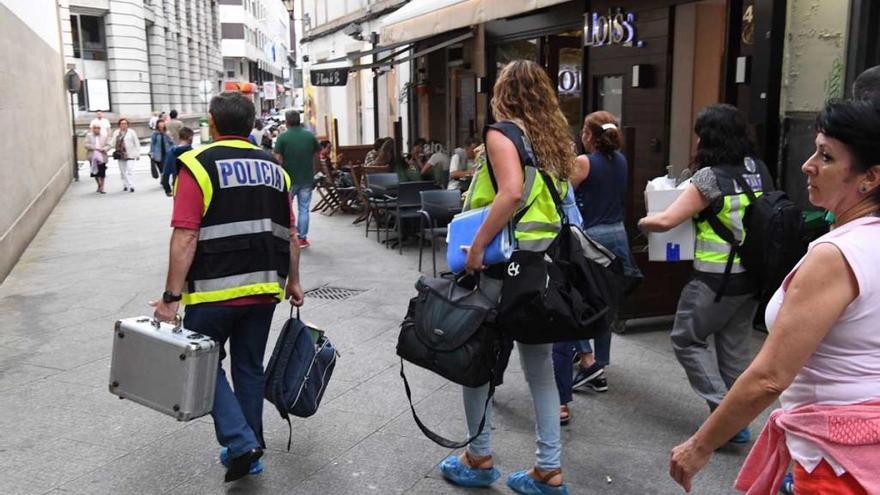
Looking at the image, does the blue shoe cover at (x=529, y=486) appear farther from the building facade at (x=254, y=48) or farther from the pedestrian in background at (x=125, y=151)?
the building facade at (x=254, y=48)

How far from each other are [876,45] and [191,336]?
15.7 feet

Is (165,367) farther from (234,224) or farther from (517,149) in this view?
(517,149)

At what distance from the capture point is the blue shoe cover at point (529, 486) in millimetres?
3473

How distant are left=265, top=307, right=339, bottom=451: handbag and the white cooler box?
5.72 ft

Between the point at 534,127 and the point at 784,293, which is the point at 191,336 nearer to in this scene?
the point at 534,127

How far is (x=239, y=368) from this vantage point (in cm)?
378

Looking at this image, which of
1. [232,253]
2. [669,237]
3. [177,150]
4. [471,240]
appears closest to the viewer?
[471,240]

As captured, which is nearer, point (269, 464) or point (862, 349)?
point (862, 349)

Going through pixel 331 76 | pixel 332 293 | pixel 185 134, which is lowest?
pixel 332 293

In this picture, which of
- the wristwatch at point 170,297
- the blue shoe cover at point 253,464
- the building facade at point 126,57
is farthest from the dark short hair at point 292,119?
the building facade at point 126,57

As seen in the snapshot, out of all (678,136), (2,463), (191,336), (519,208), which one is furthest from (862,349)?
(678,136)

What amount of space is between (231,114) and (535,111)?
4.45 feet

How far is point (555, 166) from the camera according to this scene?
3324mm

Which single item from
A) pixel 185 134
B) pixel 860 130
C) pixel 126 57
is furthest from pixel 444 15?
pixel 126 57
